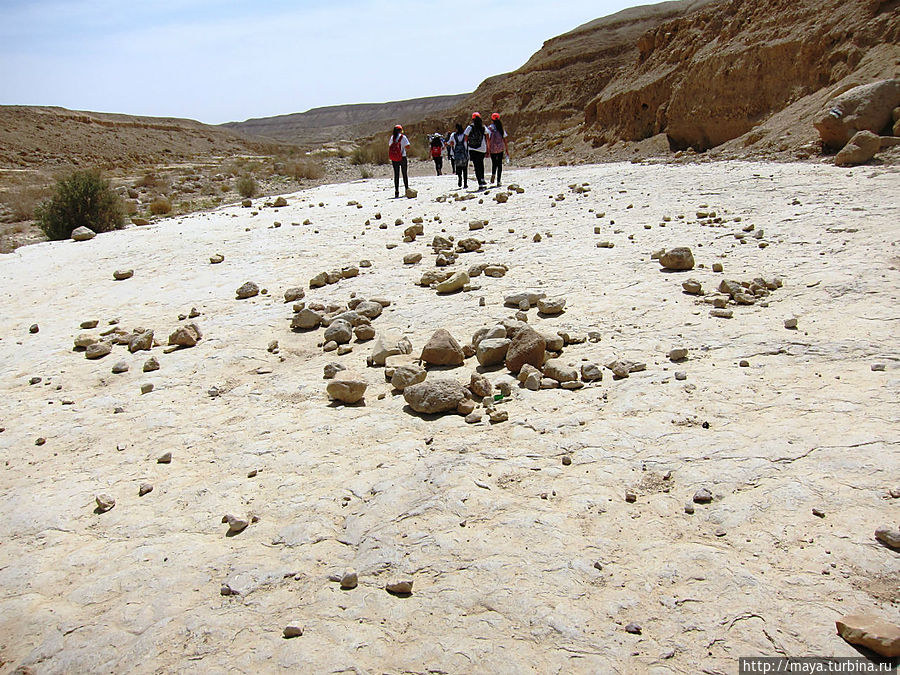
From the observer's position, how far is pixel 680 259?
18.4 ft

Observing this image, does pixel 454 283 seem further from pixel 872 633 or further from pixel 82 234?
pixel 82 234

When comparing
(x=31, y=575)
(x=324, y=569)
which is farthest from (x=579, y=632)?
(x=31, y=575)

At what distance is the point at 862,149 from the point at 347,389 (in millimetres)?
8888

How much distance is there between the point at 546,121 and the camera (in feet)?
121

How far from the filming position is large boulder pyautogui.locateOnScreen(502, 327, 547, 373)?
4.08m

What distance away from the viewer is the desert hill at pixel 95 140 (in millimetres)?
39719

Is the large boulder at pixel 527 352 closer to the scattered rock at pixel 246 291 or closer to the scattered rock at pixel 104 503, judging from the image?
the scattered rock at pixel 104 503

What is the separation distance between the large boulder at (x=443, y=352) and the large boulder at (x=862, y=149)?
25.9 feet

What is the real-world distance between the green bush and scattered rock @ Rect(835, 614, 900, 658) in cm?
1382

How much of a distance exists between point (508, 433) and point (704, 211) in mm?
5507

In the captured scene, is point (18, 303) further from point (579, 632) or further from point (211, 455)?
point (579, 632)

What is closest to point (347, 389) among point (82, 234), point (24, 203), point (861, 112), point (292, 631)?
point (292, 631)

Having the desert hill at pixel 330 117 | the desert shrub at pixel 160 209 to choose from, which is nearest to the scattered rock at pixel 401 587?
the desert shrub at pixel 160 209

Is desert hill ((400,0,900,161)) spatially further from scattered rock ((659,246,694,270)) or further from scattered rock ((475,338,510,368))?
scattered rock ((475,338,510,368))
